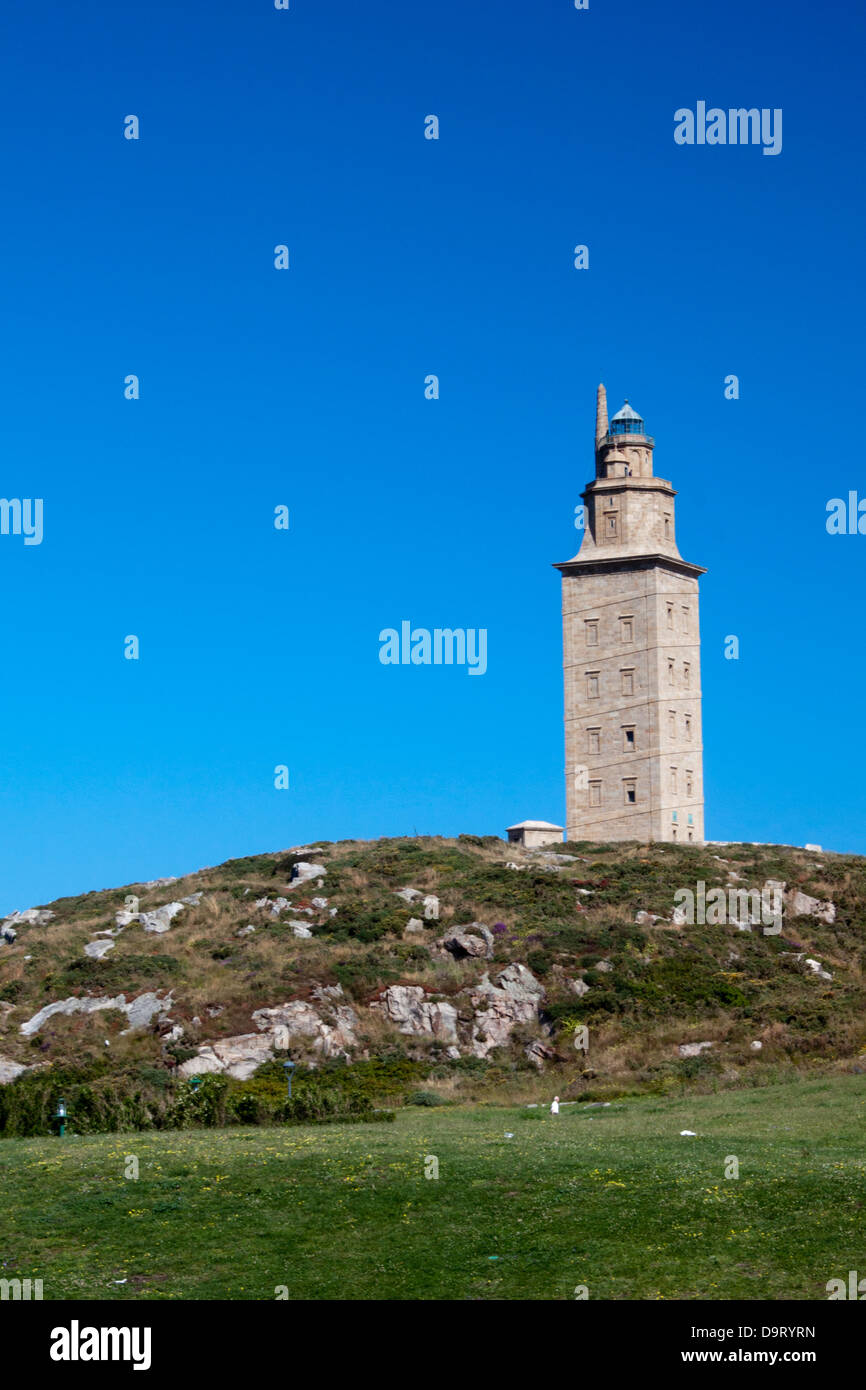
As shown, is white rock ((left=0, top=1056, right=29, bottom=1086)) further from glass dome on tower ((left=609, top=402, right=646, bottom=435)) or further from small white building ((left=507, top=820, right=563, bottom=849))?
glass dome on tower ((left=609, top=402, right=646, bottom=435))

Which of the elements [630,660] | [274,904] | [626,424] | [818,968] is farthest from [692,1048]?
[626,424]

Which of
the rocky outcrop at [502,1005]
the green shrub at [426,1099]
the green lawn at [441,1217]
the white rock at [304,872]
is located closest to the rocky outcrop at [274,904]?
the white rock at [304,872]

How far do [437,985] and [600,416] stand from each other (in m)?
32.8

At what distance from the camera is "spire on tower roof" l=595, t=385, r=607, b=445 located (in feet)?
224

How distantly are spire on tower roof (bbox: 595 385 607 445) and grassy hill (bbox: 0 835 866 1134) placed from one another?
19.4 meters

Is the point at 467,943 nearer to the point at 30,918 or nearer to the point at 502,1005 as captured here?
the point at 502,1005

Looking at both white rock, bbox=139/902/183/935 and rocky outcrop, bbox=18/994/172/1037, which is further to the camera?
white rock, bbox=139/902/183/935

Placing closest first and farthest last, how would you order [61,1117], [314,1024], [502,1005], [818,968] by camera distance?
[61,1117], [314,1024], [502,1005], [818,968]

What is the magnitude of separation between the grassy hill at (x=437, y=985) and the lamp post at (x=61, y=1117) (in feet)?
1.27

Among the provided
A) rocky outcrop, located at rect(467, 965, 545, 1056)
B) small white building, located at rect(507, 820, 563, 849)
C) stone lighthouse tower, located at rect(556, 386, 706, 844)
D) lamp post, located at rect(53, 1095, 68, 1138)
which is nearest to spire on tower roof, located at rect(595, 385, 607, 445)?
stone lighthouse tower, located at rect(556, 386, 706, 844)

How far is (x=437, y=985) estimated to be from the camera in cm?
4447

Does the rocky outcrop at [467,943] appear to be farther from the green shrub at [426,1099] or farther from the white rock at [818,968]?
the green shrub at [426,1099]

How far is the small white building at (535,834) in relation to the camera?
67.8 m

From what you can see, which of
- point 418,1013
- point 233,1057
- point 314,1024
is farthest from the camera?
point 418,1013
